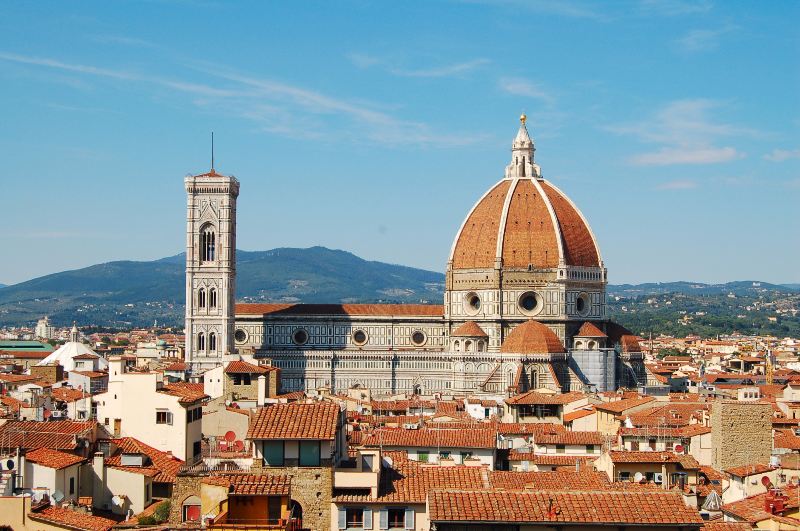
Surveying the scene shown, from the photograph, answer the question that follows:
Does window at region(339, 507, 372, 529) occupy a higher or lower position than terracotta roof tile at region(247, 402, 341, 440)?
lower

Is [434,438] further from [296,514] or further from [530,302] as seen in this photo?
[530,302]

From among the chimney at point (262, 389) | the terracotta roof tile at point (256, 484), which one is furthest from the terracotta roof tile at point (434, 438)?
the terracotta roof tile at point (256, 484)

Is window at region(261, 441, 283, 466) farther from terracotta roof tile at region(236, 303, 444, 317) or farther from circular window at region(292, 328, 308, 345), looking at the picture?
terracotta roof tile at region(236, 303, 444, 317)

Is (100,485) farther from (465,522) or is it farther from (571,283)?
(571,283)

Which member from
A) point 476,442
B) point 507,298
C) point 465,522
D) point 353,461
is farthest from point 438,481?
point 507,298

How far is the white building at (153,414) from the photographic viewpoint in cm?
3669

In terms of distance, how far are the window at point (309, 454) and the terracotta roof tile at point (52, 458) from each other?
8.60 m

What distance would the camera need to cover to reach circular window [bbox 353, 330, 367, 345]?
115312 millimetres

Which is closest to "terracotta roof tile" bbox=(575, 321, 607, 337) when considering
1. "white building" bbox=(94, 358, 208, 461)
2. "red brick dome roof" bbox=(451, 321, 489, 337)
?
"red brick dome roof" bbox=(451, 321, 489, 337)

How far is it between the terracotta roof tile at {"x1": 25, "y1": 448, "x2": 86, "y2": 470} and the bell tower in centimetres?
8011

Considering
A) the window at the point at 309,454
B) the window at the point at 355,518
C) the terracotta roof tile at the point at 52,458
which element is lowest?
the window at the point at 355,518

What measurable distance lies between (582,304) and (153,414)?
267ft

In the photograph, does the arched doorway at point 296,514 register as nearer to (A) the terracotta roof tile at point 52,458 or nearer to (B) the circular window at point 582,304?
(A) the terracotta roof tile at point 52,458

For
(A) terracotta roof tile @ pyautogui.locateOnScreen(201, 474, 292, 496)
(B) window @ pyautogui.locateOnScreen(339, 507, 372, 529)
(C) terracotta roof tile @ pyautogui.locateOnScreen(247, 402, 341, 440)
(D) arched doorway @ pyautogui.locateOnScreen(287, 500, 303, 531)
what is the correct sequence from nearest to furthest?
(A) terracotta roof tile @ pyautogui.locateOnScreen(201, 474, 292, 496) → (D) arched doorway @ pyautogui.locateOnScreen(287, 500, 303, 531) → (C) terracotta roof tile @ pyautogui.locateOnScreen(247, 402, 341, 440) → (B) window @ pyautogui.locateOnScreen(339, 507, 372, 529)
